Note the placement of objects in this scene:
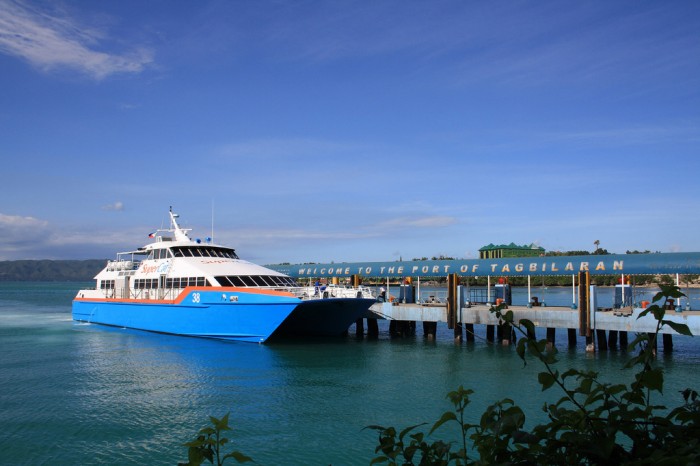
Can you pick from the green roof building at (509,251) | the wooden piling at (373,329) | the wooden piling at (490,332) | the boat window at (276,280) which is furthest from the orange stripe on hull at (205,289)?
the green roof building at (509,251)

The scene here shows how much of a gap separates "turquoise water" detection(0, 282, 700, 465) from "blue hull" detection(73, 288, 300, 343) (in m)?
0.81

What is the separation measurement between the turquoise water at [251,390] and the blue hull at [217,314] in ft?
2.65

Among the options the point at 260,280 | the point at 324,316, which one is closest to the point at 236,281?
the point at 260,280

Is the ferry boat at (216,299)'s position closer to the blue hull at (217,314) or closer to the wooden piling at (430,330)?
the blue hull at (217,314)

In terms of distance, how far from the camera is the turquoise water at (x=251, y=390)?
1398 cm

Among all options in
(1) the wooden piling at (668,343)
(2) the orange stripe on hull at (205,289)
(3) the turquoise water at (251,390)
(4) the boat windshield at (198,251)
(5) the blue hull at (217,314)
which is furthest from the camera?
(4) the boat windshield at (198,251)

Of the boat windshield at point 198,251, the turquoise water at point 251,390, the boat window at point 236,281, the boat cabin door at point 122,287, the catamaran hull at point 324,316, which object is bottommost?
the turquoise water at point 251,390

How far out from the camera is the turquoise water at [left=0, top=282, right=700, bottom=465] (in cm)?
1398

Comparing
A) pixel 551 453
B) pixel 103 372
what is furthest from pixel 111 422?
pixel 551 453

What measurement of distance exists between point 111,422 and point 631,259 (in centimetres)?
2513

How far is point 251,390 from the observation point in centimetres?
1952

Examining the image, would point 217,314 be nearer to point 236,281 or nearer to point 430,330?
point 236,281

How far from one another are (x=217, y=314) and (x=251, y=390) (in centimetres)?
1117

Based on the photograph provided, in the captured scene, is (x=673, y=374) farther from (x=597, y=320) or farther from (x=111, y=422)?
(x=111, y=422)
